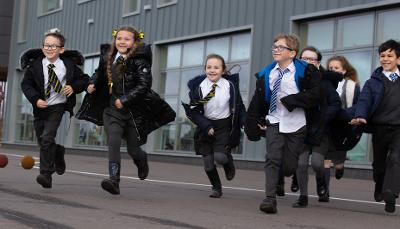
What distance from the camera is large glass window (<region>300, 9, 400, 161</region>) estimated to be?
15.4 meters

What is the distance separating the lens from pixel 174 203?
25.1 feet

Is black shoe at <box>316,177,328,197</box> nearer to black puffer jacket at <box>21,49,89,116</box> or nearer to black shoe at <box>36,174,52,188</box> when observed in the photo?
black puffer jacket at <box>21,49,89,116</box>

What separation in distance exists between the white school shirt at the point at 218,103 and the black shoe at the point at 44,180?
1852mm

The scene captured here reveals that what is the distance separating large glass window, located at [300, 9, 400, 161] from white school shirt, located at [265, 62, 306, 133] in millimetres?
8517

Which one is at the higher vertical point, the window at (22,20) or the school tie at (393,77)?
the window at (22,20)

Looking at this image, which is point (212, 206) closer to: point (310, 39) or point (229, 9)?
point (310, 39)

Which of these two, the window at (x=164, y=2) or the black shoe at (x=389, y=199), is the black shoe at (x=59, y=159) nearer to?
the black shoe at (x=389, y=199)

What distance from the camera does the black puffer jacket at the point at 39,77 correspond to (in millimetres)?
8188

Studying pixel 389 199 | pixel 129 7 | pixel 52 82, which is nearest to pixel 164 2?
pixel 129 7

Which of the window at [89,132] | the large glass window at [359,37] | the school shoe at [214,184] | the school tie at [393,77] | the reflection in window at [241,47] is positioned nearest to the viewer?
the school tie at [393,77]

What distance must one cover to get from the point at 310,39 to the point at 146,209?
11.2 meters

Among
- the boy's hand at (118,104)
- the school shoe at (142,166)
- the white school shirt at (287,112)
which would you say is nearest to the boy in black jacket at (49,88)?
the boy's hand at (118,104)

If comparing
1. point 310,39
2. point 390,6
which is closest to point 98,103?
point 390,6

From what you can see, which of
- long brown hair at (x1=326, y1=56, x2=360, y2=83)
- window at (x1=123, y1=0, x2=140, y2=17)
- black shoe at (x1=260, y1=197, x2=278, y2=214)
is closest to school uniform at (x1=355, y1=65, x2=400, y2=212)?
black shoe at (x1=260, y1=197, x2=278, y2=214)
